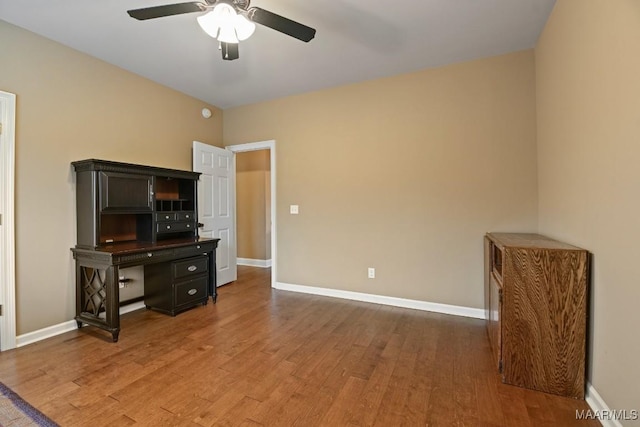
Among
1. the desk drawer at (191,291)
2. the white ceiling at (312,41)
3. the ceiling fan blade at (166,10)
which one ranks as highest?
the white ceiling at (312,41)

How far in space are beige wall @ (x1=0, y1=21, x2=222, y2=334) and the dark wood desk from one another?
20cm

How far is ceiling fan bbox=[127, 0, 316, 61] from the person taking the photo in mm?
1751

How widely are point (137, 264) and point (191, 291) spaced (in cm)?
74

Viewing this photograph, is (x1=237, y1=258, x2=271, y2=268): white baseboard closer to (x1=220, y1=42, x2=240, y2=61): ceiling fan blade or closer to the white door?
the white door

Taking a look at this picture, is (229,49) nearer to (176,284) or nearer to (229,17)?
(229,17)

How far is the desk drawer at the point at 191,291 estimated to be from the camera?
9.99 ft

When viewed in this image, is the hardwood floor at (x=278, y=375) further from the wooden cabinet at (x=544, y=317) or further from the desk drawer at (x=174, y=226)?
the desk drawer at (x=174, y=226)

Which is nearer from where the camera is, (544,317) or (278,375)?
(544,317)

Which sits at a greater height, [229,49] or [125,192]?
[229,49]

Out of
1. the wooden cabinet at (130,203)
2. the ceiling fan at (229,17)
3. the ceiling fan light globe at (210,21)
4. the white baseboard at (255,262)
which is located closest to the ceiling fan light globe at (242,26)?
the ceiling fan at (229,17)

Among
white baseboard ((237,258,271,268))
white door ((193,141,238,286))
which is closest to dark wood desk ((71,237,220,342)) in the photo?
white door ((193,141,238,286))

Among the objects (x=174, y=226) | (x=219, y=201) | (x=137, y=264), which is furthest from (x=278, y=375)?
(x=219, y=201)

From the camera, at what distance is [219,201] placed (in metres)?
4.11

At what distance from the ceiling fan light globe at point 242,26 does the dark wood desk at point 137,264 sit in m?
2.04
